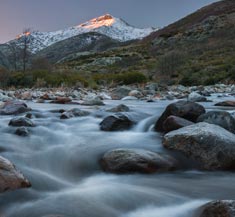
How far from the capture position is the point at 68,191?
116 inches

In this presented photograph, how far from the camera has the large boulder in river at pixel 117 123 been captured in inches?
202

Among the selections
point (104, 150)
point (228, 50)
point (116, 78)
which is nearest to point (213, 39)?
point (228, 50)

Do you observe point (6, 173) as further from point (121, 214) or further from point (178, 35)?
point (178, 35)

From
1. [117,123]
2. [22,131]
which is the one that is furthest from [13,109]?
[117,123]

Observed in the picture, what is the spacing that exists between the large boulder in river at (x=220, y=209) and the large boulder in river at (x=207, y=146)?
1.18m

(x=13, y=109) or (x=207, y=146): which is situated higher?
(x=13, y=109)

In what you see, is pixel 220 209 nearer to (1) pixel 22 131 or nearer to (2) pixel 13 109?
(1) pixel 22 131

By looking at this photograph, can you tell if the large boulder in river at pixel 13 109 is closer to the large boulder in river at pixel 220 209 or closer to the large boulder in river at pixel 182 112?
the large boulder in river at pixel 182 112

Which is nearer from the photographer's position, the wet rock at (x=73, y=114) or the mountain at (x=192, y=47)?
the wet rock at (x=73, y=114)

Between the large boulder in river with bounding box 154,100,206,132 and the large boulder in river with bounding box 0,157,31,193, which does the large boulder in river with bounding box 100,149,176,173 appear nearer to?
the large boulder in river with bounding box 0,157,31,193

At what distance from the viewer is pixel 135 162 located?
3451mm

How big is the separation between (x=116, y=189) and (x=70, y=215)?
0.64 metres

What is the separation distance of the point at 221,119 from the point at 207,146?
3.66 ft

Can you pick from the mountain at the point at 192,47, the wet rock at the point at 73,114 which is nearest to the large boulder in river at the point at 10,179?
the wet rock at the point at 73,114
